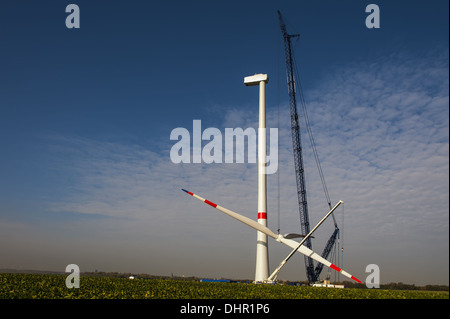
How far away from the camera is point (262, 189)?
63594 millimetres

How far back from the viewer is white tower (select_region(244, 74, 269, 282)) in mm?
60141

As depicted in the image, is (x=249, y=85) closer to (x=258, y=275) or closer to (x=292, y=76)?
(x=292, y=76)

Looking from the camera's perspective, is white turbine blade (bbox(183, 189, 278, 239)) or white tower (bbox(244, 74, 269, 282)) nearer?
white turbine blade (bbox(183, 189, 278, 239))

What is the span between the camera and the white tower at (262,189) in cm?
6014

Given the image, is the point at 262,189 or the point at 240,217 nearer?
the point at 240,217

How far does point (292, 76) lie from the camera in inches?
4008

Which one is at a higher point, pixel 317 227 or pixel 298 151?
pixel 298 151

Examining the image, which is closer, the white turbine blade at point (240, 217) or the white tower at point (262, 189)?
the white turbine blade at point (240, 217)

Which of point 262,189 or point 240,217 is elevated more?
point 262,189
